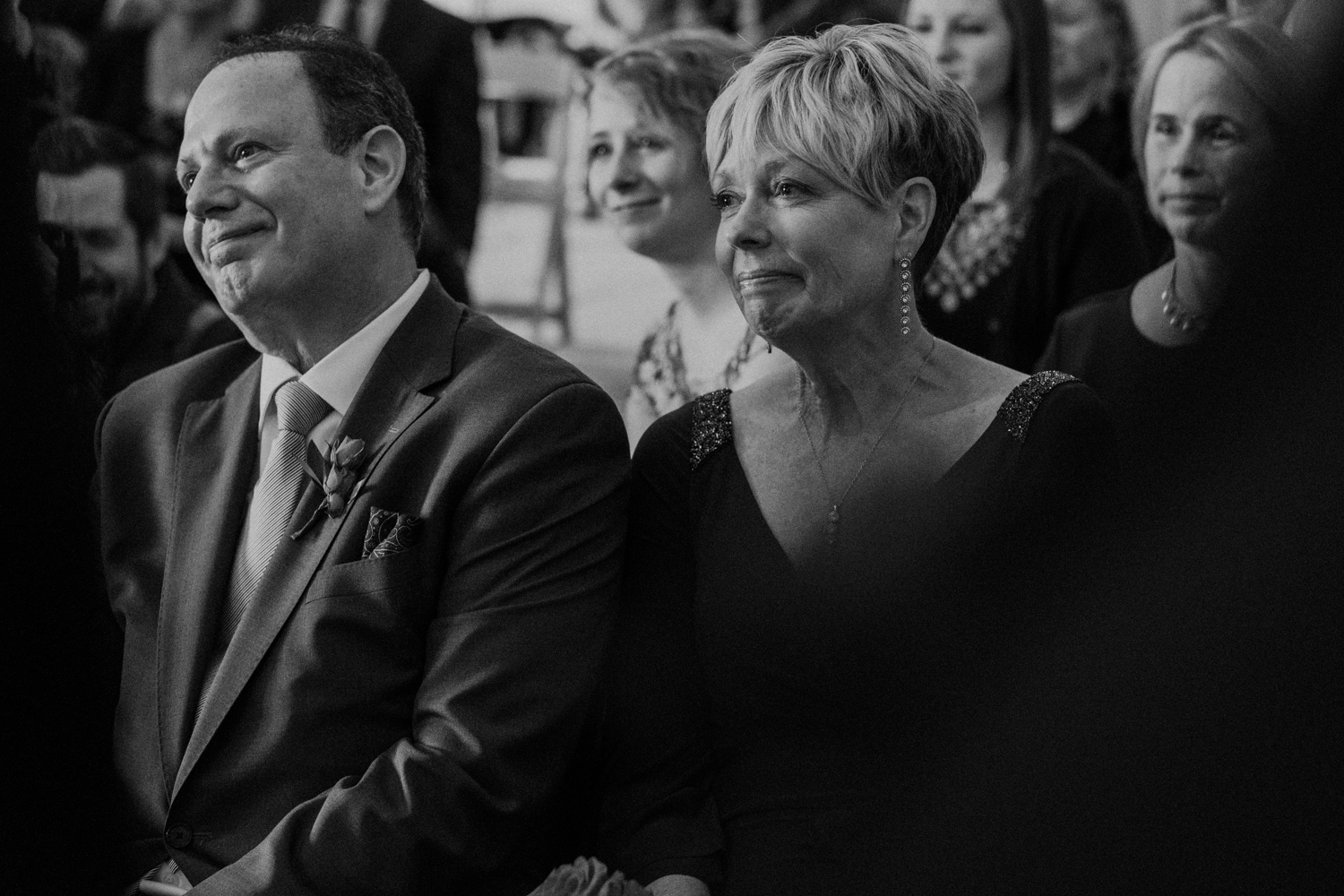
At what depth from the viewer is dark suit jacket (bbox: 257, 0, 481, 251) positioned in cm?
458

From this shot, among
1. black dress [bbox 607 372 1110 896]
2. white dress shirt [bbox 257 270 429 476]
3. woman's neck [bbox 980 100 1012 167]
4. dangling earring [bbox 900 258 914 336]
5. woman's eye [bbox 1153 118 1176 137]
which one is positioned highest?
woman's eye [bbox 1153 118 1176 137]

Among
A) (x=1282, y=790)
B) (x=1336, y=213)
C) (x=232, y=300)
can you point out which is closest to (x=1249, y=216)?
(x=1336, y=213)

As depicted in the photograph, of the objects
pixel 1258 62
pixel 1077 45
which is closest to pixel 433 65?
pixel 1077 45

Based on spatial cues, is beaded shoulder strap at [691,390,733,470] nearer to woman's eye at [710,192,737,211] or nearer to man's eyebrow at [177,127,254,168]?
woman's eye at [710,192,737,211]

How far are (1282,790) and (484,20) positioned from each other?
690 centimetres

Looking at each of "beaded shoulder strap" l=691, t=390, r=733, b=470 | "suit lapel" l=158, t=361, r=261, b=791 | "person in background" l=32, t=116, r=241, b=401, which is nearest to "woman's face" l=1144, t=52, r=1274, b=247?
"beaded shoulder strap" l=691, t=390, r=733, b=470

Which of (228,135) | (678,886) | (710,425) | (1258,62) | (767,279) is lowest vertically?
(678,886)

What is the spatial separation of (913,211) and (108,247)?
6.22 feet

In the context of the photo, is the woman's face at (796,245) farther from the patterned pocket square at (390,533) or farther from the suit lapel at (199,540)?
the suit lapel at (199,540)

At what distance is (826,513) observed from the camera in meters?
2.01

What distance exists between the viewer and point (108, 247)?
324 cm

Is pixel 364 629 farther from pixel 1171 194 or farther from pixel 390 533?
pixel 1171 194

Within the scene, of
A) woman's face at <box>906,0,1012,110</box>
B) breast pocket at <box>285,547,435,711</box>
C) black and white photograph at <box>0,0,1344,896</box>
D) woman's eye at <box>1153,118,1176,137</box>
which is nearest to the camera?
black and white photograph at <box>0,0,1344,896</box>

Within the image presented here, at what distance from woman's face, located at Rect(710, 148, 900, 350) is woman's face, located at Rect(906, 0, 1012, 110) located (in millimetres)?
1398
